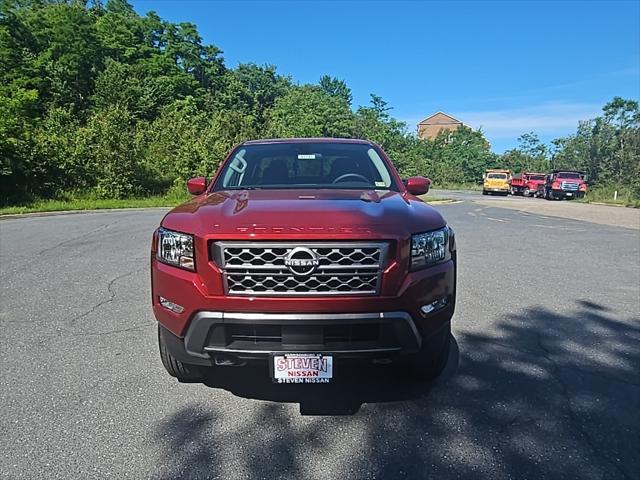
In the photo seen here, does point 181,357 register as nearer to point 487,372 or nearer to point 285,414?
point 285,414

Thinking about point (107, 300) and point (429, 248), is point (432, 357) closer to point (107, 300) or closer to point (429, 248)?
point (429, 248)

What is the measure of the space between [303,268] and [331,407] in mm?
1012

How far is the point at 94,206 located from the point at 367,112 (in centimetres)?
5805

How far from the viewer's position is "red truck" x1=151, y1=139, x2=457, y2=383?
2361mm

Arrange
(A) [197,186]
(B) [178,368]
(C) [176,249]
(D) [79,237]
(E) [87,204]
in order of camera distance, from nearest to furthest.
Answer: (C) [176,249] < (B) [178,368] < (A) [197,186] < (D) [79,237] < (E) [87,204]

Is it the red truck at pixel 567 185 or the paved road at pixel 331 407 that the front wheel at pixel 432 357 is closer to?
the paved road at pixel 331 407

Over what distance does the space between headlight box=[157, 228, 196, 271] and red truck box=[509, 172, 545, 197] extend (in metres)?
40.7

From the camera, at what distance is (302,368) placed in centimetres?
243

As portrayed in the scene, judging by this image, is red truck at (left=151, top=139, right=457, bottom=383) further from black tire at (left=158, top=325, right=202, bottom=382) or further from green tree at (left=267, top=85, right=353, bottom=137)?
green tree at (left=267, top=85, right=353, bottom=137)

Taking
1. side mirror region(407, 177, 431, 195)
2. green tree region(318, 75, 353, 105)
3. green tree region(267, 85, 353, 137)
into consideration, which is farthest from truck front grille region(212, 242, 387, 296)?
green tree region(318, 75, 353, 105)

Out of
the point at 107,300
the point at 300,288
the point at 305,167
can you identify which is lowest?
the point at 107,300

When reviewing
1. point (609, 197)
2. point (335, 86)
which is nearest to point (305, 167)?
point (609, 197)

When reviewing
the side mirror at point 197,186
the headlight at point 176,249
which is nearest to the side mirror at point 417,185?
the side mirror at point 197,186

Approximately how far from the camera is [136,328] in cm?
418
